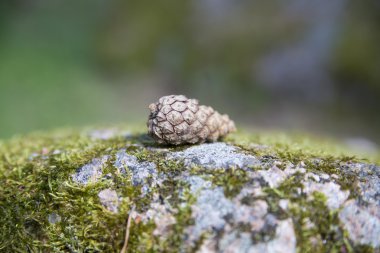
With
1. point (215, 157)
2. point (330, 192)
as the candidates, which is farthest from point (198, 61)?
point (330, 192)

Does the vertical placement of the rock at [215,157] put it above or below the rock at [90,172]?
above

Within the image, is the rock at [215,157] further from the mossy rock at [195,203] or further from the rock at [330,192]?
the rock at [330,192]

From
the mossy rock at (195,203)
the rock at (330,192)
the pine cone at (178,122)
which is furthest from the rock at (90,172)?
the rock at (330,192)

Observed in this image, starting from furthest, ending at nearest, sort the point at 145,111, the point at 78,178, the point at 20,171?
the point at 145,111, the point at 20,171, the point at 78,178

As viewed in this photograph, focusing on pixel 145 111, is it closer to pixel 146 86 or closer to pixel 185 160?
pixel 146 86

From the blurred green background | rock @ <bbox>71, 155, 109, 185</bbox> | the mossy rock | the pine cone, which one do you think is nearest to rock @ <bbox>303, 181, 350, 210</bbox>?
the mossy rock

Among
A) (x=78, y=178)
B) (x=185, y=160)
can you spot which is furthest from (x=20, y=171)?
(x=185, y=160)

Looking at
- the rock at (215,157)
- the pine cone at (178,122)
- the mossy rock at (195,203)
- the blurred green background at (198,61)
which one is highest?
the blurred green background at (198,61)

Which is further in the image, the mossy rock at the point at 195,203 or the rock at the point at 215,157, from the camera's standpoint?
the rock at the point at 215,157
